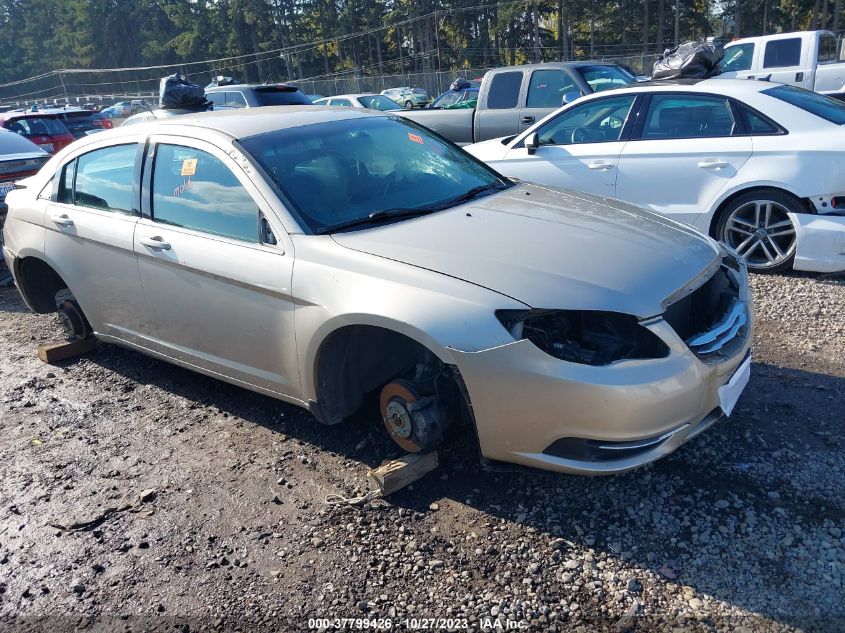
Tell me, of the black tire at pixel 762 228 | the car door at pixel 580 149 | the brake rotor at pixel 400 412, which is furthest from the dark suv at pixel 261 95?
the brake rotor at pixel 400 412

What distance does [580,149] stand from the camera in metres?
6.57

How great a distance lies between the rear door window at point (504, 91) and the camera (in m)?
9.91

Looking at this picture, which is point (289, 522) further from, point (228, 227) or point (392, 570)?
point (228, 227)

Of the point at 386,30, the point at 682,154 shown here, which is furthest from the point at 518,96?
the point at 386,30

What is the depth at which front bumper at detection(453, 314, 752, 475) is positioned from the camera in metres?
2.70

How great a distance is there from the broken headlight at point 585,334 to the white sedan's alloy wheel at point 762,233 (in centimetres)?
339

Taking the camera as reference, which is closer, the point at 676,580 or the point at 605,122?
the point at 676,580

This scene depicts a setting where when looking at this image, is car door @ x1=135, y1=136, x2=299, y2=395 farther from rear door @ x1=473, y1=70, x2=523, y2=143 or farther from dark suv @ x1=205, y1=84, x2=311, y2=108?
→ dark suv @ x1=205, y1=84, x2=311, y2=108

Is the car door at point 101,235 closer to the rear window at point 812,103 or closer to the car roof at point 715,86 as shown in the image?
the car roof at point 715,86

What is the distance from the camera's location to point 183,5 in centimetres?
7450

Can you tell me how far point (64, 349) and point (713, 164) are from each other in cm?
537

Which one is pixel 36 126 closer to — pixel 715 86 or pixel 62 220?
pixel 62 220

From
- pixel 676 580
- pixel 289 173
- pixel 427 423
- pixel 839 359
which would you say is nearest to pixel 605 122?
pixel 839 359

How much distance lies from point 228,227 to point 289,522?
Answer: 5.06ft
